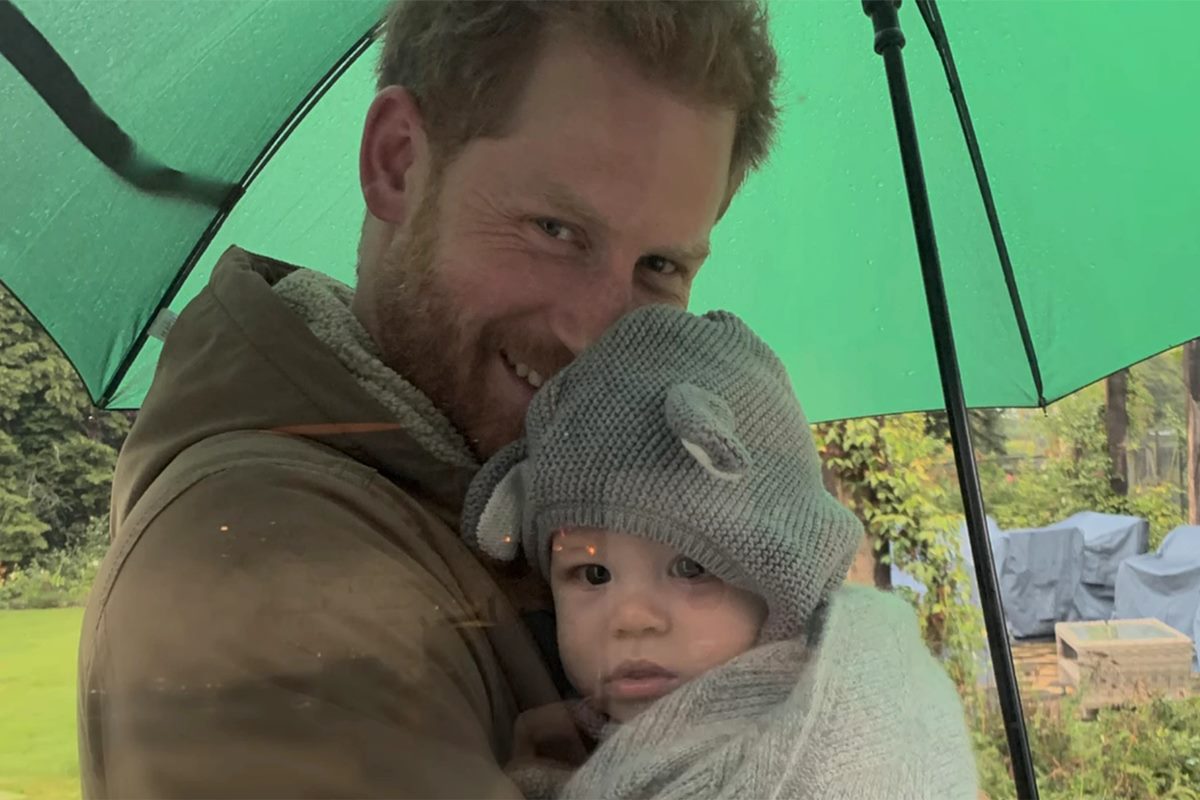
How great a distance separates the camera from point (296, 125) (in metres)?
0.78

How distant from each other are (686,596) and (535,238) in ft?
0.84

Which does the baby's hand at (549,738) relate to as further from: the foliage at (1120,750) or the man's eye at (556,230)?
the foliage at (1120,750)

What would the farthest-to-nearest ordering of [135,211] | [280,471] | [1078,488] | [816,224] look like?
[1078,488] → [816,224] → [135,211] → [280,471]

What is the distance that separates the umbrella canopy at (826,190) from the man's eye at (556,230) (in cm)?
15

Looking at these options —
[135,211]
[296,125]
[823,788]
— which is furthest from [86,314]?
[823,788]

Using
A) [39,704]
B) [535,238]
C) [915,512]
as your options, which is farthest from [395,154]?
[915,512]

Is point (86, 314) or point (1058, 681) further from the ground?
point (86, 314)

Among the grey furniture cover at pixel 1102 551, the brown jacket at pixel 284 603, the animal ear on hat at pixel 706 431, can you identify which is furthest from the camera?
the grey furniture cover at pixel 1102 551

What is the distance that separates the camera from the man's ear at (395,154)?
0.68m

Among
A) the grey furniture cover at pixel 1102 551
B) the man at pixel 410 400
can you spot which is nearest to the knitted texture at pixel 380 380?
the man at pixel 410 400

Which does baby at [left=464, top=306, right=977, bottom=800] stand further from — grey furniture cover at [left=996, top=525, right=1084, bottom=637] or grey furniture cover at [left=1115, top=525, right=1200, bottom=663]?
grey furniture cover at [left=1115, top=525, right=1200, bottom=663]

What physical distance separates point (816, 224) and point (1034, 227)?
0.80ft

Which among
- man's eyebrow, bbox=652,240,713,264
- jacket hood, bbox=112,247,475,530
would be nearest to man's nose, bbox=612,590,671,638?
jacket hood, bbox=112,247,475,530

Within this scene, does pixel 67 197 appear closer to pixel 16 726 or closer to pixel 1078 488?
pixel 16 726
